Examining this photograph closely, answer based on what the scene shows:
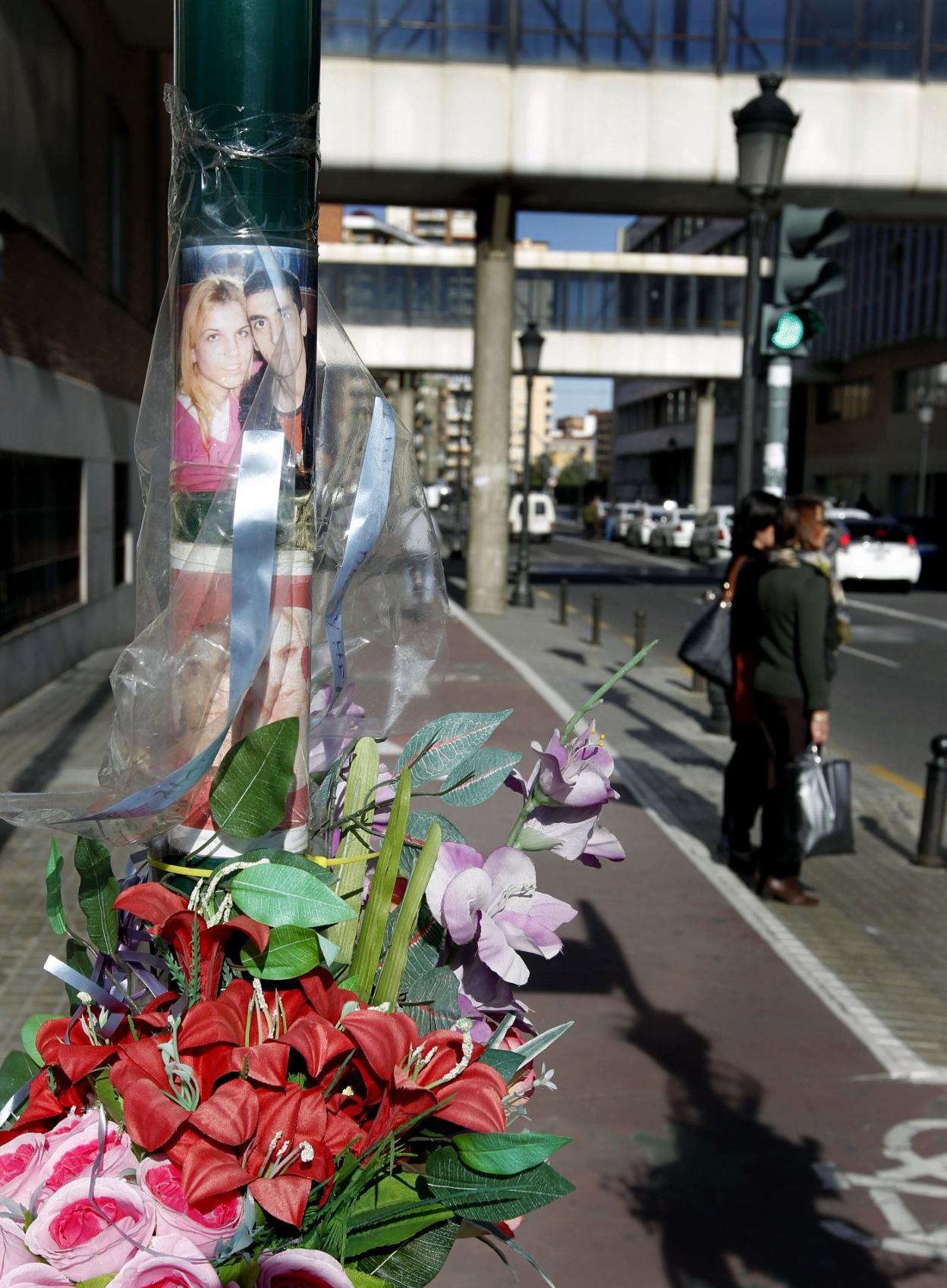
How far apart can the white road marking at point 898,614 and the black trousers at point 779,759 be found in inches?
623

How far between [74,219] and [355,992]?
45.9 ft

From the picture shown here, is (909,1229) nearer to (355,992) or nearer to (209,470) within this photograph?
(355,992)

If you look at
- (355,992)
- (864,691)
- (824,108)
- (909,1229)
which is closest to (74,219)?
(864,691)

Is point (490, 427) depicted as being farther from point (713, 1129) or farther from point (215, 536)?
point (215, 536)

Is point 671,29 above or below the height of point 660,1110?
above

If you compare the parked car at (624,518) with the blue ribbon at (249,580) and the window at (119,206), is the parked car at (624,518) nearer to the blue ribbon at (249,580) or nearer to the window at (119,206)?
the window at (119,206)

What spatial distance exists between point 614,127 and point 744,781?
48.8 ft

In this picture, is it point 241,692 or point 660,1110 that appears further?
point 660,1110

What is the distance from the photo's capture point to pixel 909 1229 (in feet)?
12.4

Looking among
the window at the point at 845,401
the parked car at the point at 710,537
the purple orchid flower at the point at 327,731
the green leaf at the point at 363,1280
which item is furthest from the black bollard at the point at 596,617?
the window at the point at 845,401

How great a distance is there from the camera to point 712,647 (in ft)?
29.4

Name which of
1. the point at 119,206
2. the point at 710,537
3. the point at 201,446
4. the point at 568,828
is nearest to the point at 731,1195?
the point at 568,828

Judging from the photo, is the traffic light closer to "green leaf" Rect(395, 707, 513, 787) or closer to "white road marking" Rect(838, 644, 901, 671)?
"green leaf" Rect(395, 707, 513, 787)

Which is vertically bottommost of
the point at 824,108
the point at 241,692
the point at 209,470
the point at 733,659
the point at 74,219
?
the point at 733,659
